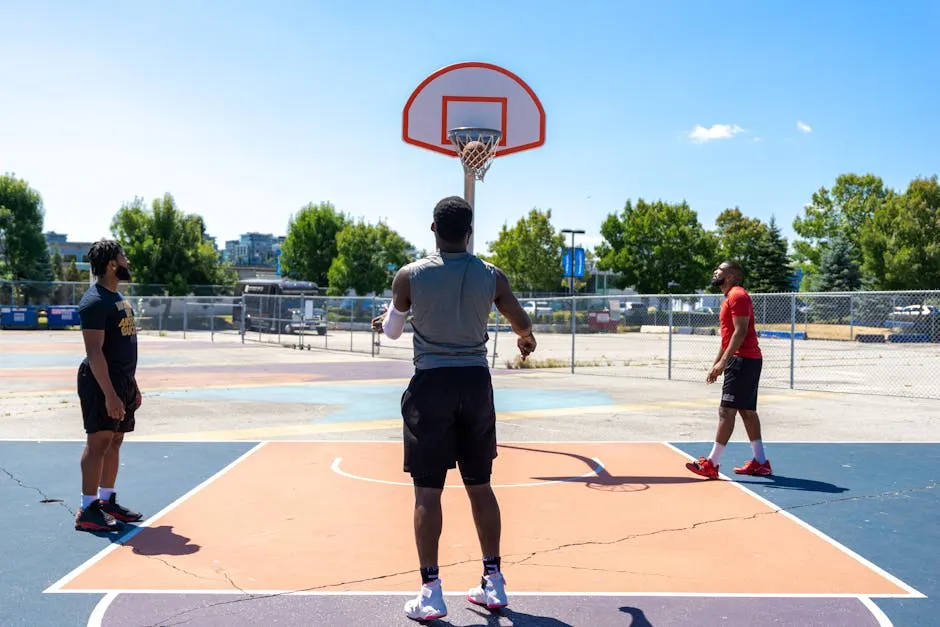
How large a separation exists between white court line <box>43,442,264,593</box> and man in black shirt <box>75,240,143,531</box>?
0.16 meters

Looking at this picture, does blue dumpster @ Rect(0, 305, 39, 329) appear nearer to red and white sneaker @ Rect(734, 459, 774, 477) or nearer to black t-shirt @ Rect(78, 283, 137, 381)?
black t-shirt @ Rect(78, 283, 137, 381)

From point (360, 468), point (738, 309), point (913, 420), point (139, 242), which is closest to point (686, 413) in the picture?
point (913, 420)

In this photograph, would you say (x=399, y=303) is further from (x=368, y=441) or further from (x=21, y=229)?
(x=21, y=229)

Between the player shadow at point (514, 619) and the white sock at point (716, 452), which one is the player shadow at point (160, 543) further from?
the white sock at point (716, 452)

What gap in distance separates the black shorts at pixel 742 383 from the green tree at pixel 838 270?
50959 millimetres

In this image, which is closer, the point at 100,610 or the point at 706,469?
the point at 100,610

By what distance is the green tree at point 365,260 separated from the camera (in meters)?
65.8

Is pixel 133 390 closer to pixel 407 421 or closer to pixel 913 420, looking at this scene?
pixel 407 421

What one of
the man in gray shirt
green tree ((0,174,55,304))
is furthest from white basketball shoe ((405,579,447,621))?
green tree ((0,174,55,304))

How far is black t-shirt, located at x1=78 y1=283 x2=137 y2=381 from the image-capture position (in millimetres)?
5840

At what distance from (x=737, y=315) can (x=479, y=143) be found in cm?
388

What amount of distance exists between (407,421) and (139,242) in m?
54.5

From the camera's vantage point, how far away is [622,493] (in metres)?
7.32

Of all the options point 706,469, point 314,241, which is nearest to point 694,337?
point 706,469
